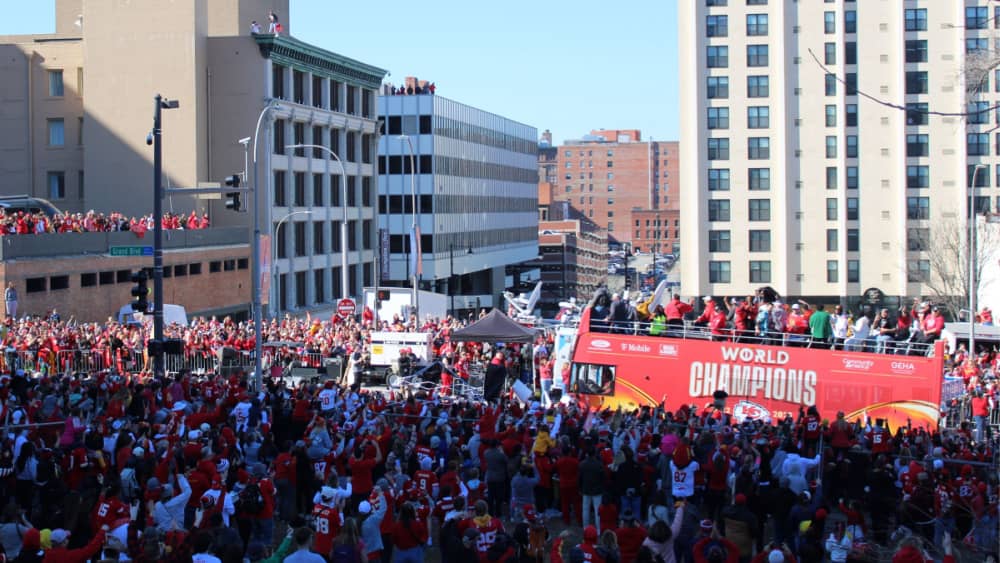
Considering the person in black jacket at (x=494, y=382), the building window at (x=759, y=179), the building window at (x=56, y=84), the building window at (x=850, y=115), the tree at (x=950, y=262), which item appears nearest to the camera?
the person in black jacket at (x=494, y=382)

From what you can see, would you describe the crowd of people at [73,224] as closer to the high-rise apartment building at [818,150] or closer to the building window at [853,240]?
the high-rise apartment building at [818,150]

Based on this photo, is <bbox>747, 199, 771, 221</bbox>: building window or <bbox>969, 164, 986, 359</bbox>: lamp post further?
<bbox>747, 199, 771, 221</bbox>: building window

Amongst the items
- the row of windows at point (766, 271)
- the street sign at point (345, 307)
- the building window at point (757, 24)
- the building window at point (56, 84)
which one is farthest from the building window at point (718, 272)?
the building window at point (56, 84)

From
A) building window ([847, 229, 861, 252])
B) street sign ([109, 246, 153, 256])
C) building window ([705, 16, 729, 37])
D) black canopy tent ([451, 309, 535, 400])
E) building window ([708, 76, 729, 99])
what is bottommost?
black canopy tent ([451, 309, 535, 400])

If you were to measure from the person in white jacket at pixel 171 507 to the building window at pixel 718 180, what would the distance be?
61168mm

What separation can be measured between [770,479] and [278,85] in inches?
1997

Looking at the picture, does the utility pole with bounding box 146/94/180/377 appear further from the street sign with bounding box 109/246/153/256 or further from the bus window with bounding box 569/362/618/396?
the bus window with bounding box 569/362/618/396

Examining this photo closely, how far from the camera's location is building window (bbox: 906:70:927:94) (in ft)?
233

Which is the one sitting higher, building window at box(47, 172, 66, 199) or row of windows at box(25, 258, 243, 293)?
building window at box(47, 172, 66, 199)

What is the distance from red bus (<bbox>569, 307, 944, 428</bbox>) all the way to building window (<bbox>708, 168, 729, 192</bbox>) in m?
46.0

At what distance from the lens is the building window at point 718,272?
73500 mm

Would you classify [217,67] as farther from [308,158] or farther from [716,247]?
[716,247]

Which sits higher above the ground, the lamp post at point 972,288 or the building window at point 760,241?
the building window at point 760,241

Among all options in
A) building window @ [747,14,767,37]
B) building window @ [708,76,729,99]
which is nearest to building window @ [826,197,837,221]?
building window @ [708,76,729,99]
